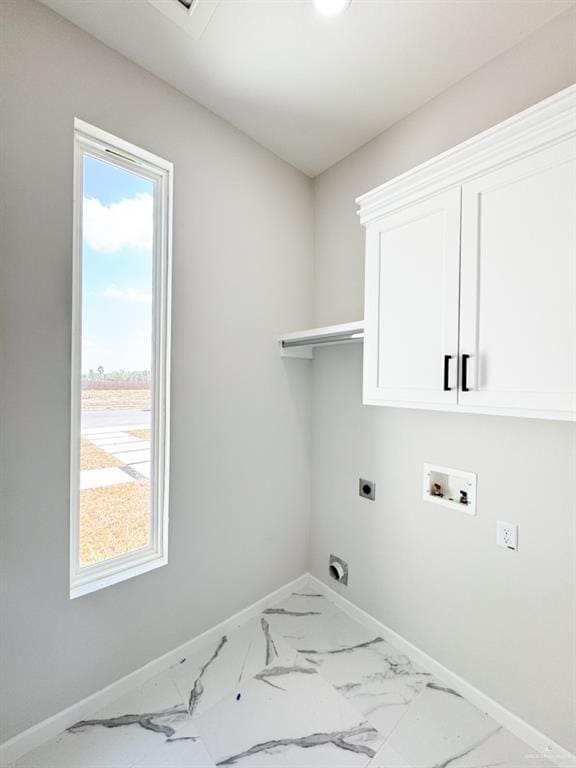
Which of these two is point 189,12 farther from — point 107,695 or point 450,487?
point 107,695

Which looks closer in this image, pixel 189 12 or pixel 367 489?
pixel 189 12

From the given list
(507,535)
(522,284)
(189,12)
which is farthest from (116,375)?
(507,535)

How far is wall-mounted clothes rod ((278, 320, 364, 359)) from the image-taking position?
1.65 m

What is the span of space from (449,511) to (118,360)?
1.62 m

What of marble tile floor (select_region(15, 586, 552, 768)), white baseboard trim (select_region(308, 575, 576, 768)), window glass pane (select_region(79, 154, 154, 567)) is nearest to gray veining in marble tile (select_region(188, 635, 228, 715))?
marble tile floor (select_region(15, 586, 552, 768))

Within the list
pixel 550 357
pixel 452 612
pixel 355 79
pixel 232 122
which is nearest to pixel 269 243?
pixel 232 122

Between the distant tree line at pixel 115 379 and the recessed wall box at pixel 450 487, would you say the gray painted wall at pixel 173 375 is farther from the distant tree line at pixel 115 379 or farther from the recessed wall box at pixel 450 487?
the recessed wall box at pixel 450 487

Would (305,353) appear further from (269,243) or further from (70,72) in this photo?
(70,72)

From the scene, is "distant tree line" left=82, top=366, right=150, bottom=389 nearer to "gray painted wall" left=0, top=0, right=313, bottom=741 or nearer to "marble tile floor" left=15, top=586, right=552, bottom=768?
"gray painted wall" left=0, top=0, right=313, bottom=741

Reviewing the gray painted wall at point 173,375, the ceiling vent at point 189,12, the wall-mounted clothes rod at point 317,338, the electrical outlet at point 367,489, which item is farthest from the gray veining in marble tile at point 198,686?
the ceiling vent at point 189,12

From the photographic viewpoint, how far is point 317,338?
185 cm

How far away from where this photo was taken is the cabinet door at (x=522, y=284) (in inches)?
38.6

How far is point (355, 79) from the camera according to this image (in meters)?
1.52

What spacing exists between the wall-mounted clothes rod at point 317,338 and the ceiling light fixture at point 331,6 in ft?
3.62
